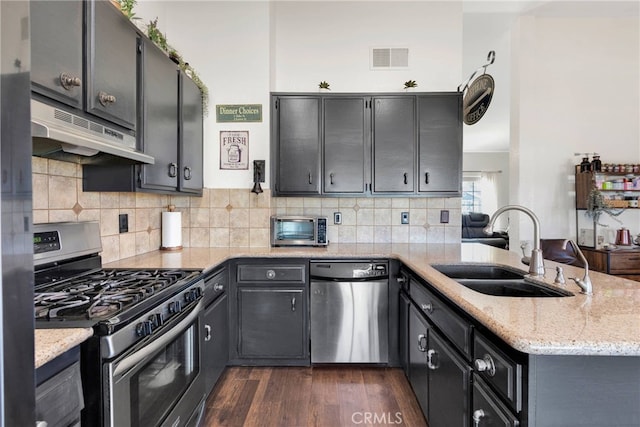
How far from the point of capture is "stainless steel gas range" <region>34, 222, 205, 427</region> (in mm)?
1031

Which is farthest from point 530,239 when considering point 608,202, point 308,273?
point 308,273

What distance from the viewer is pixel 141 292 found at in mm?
1341

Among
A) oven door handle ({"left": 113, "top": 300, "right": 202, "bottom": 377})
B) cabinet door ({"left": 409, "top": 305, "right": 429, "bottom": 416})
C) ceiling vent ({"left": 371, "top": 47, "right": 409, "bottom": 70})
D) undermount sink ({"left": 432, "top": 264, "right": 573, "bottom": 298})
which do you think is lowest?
cabinet door ({"left": 409, "top": 305, "right": 429, "bottom": 416})

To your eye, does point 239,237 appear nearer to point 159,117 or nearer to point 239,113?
point 239,113

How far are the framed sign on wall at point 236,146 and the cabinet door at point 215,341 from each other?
3.77 ft

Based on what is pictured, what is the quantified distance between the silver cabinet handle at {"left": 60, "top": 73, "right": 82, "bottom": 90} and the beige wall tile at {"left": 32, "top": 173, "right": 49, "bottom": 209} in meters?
0.53

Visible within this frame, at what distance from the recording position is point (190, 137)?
2.55m

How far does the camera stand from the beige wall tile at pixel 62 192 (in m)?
1.63

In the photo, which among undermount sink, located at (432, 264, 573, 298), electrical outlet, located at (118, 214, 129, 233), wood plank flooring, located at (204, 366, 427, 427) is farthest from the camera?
electrical outlet, located at (118, 214, 129, 233)

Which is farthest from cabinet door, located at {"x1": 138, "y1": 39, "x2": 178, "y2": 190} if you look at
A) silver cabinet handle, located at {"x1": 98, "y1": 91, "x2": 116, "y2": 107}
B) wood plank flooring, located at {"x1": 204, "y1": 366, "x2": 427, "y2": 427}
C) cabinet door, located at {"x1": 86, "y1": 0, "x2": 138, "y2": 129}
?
wood plank flooring, located at {"x1": 204, "y1": 366, "x2": 427, "y2": 427}

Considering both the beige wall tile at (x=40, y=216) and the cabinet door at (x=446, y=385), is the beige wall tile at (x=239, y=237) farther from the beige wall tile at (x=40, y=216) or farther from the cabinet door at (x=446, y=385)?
the cabinet door at (x=446, y=385)

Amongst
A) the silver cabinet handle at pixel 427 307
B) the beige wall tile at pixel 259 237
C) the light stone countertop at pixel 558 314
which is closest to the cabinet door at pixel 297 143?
the beige wall tile at pixel 259 237

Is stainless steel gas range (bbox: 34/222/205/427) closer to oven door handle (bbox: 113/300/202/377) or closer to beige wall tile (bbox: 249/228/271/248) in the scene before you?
oven door handle (bbox: 113/300/202/377)

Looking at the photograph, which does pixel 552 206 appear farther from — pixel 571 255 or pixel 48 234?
pixel 48 234
